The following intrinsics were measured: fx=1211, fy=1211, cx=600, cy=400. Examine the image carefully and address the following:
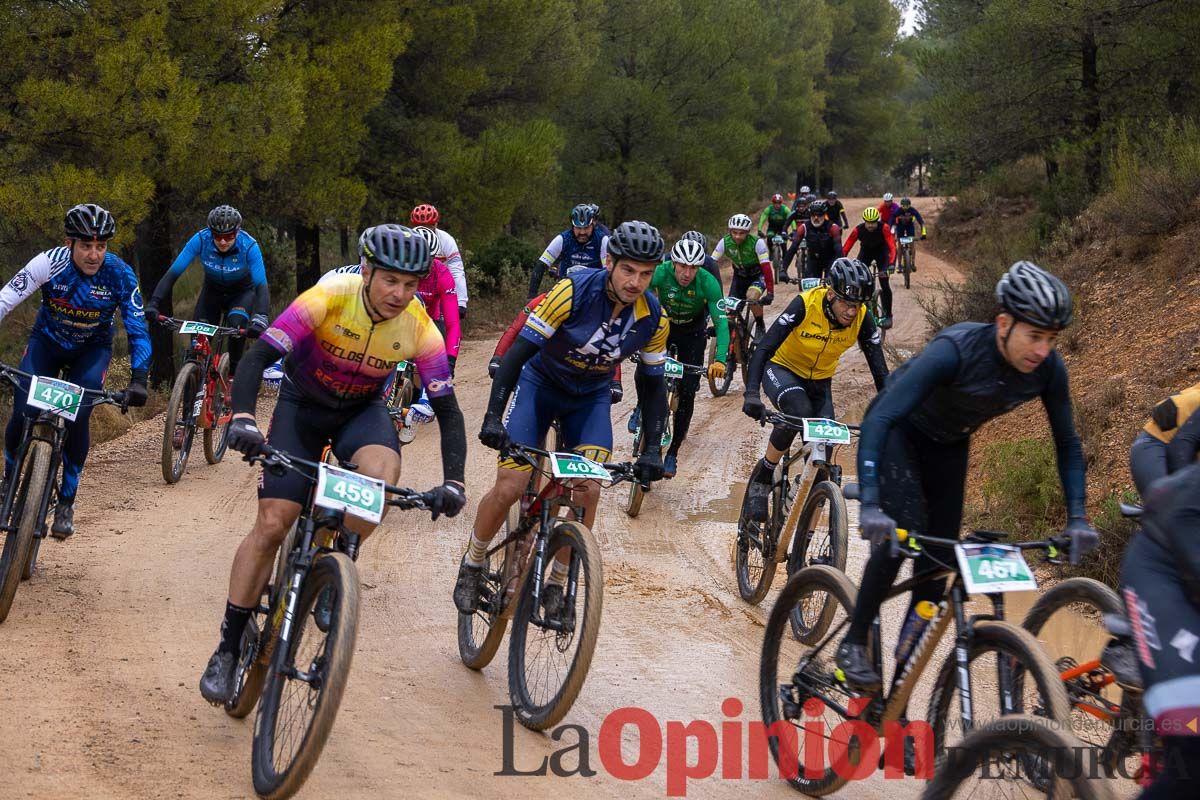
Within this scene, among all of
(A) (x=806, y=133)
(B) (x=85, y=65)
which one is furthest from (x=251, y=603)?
(A) (x=806, y=133)

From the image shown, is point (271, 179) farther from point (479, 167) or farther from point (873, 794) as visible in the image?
point (873, 794)

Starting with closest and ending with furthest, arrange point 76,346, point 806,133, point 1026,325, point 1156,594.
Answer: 1. point 1156,594
2. point 1026,325
3. point 76,346
4. point 806,133

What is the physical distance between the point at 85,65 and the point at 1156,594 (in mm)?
14107

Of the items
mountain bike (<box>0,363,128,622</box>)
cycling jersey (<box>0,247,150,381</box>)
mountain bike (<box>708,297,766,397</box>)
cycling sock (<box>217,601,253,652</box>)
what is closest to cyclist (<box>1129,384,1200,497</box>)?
cycling sock (<box>217,601,253,652</box>)

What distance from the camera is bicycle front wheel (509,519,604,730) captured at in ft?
18.0

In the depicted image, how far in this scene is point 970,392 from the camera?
4.82 metres

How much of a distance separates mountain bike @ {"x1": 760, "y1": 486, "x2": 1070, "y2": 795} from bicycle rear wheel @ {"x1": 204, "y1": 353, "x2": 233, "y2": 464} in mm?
7344

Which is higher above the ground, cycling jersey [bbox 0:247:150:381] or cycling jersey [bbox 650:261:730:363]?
cycling jersey [bbox 650:261:730:363]

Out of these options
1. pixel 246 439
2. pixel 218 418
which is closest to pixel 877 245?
pixel 218 418

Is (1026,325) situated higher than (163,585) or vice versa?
(1026,325)

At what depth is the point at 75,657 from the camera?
642 cm

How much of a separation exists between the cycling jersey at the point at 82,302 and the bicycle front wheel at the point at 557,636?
3415 millimetres

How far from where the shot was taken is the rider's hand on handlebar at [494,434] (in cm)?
584

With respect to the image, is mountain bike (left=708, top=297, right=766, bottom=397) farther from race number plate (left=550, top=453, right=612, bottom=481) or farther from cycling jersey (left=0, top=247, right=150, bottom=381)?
race number plate (left=550, top=453, right=612, bottom=481)
